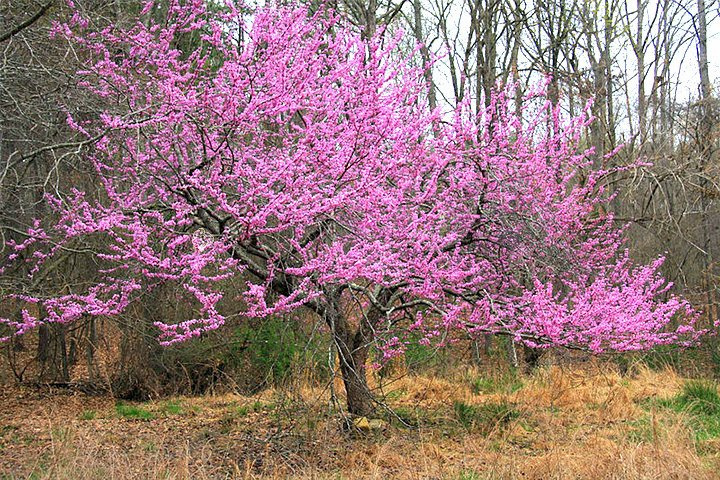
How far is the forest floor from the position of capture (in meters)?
4.75

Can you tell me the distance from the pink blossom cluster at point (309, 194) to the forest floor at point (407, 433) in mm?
958

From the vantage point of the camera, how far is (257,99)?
5328 millimetres

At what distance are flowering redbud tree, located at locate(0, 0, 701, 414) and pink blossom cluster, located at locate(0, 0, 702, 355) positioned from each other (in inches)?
1.0

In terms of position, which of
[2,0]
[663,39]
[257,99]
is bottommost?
[257,99]

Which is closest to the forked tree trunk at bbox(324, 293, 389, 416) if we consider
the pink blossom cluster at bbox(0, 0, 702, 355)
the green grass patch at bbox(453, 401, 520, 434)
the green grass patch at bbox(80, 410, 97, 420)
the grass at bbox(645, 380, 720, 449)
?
the pink blossom cluster at bbox(0, 0, 702, 355)

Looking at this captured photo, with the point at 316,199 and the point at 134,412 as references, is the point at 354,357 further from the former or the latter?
the point at 134,412

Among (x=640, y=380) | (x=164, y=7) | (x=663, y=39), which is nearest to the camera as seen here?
(x=640, y=380)

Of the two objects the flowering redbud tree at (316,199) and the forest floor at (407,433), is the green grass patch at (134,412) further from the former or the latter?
the flowering redbud tree at (316,199)

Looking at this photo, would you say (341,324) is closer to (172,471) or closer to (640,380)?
(172,471)

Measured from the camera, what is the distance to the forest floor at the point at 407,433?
15.6 ft

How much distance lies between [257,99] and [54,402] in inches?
214

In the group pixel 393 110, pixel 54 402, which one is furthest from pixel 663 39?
pixel 54 402

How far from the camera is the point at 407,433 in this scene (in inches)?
248

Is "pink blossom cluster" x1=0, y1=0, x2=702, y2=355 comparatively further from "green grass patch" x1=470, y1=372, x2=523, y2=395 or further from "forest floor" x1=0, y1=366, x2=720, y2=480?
"green grass patch" x1=470, y1=372, x2=523, y2=395
